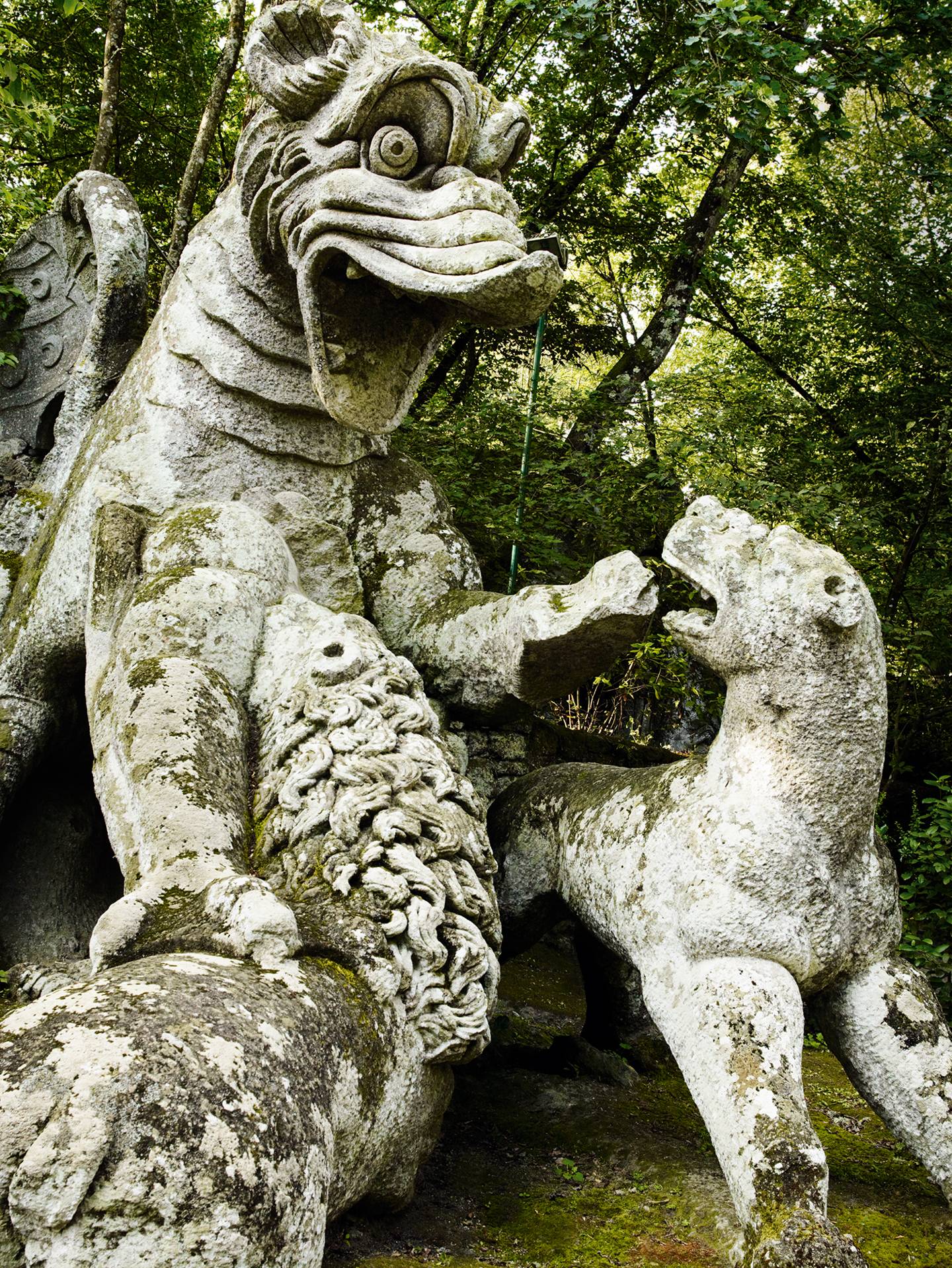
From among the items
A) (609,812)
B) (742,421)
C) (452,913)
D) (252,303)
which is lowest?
(452,913)

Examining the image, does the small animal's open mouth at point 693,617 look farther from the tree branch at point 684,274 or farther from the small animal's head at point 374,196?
the tree branch at point 684,274

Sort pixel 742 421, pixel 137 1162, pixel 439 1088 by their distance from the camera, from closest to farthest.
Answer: pixel 137 1162, pixel 439 1088, pixel 742 421

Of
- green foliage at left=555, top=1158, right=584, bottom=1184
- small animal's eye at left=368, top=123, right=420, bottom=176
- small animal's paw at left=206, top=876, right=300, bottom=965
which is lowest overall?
green foliage at left=555, top=1158, right=584, bottom=1184

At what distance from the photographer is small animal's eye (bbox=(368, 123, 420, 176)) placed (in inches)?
113

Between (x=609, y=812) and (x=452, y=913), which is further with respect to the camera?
(x=609, y=812)

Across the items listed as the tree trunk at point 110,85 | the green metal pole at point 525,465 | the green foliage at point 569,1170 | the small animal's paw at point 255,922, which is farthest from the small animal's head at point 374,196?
the tree trunk at point 110,85

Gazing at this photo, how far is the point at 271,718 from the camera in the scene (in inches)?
102

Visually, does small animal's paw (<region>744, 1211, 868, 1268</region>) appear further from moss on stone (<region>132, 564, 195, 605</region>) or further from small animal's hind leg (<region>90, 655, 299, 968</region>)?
moss on stone (<region>132, 564, 195, 605</region>)

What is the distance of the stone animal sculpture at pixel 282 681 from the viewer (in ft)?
5.04

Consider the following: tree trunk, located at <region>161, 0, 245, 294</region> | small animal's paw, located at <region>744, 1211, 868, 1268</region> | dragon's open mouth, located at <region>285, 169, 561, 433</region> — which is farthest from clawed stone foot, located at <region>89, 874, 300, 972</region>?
tree trunk, located at <region>161, 0, 245, 294</region>

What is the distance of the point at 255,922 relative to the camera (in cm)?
193

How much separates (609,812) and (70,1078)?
1426 millimetres

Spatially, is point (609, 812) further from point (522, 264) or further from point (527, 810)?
point (522, 264)

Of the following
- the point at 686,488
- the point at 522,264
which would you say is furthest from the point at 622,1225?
the point at 686,488
